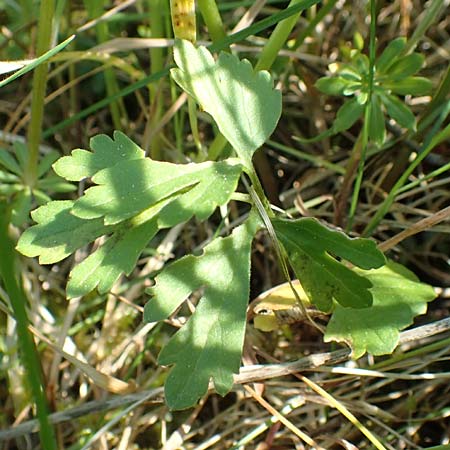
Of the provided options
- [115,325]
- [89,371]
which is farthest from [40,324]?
[89,371]

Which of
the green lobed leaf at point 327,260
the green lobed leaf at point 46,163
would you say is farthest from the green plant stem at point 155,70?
the green lobed leaf at point 327,260

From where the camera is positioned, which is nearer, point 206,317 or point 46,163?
point 206,317

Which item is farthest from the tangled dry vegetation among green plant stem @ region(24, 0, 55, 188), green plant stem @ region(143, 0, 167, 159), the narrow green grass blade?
the narrow green grass blade

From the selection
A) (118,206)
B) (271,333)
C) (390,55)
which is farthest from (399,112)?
(118,206)

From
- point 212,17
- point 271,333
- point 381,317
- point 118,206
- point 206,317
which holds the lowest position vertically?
point 271,333

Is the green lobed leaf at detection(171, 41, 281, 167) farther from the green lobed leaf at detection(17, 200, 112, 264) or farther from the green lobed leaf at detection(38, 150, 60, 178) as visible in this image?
the green lobed leaf at detection(38, 150, 60, 178)

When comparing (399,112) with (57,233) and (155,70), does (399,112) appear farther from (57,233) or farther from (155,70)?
(57,233)

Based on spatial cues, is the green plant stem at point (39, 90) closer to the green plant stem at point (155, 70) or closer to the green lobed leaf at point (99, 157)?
the green plant stem at point (155, 70)
